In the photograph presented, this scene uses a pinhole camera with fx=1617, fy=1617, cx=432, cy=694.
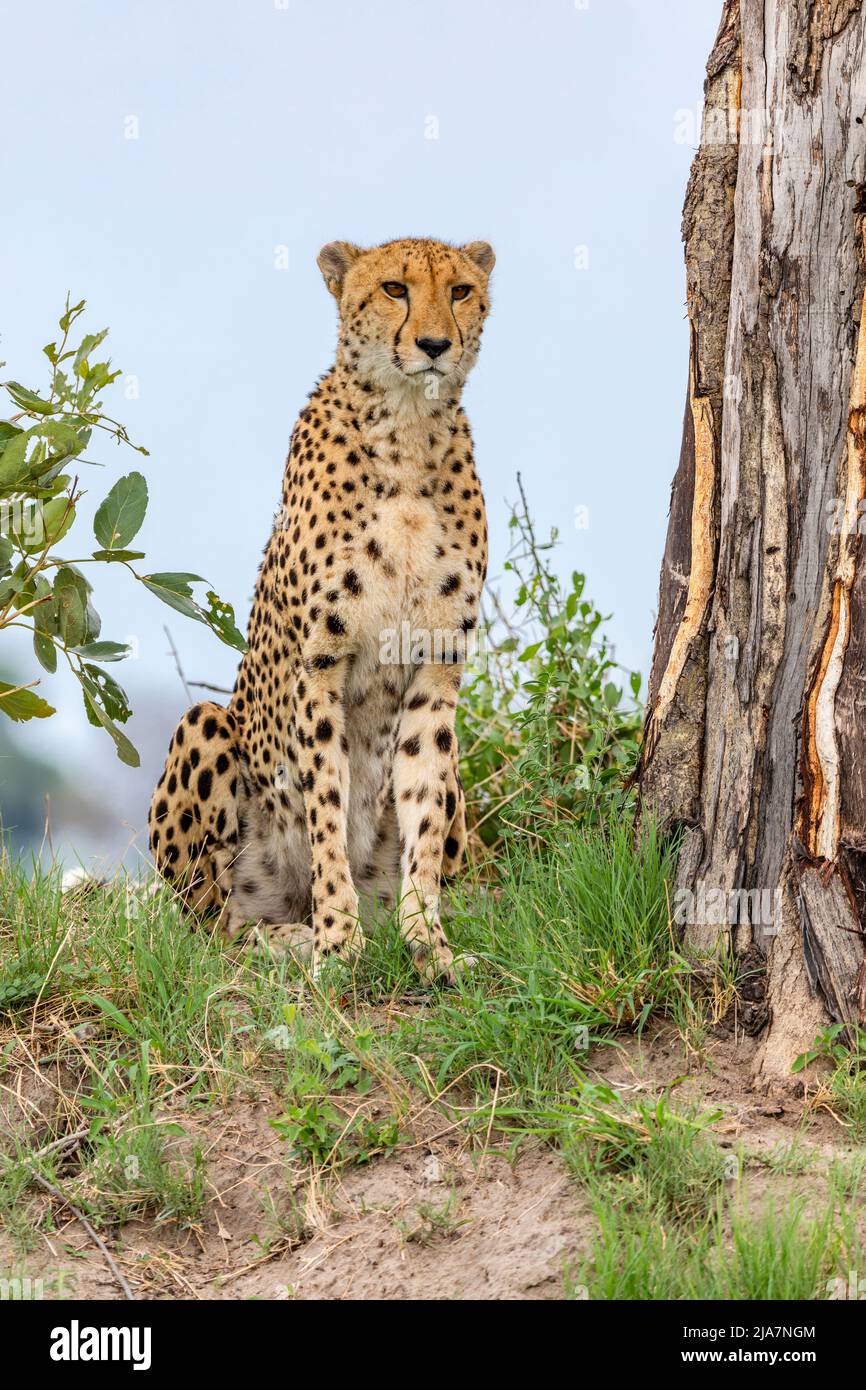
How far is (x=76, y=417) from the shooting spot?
3246 millimetres

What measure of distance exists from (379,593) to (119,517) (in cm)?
100

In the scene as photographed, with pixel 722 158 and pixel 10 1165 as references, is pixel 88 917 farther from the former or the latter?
pixel 722 158

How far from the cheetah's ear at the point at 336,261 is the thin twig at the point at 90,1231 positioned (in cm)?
235

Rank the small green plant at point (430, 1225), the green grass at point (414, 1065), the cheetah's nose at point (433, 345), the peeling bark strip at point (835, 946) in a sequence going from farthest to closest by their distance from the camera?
1. the cheetah's nose at point (433, 345)
2. the peeling bark strip at point (835, 946)
3. the small green plant at point (430, 1225)
4. the green grass at point (414, 1065)

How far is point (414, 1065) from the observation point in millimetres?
3316

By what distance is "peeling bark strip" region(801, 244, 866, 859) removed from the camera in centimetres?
320

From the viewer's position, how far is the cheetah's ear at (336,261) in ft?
13.9

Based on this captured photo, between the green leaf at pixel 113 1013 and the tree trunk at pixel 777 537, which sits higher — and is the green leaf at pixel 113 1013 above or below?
below

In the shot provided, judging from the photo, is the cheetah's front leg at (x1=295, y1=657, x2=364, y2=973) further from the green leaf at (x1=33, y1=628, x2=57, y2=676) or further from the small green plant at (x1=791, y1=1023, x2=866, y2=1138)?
the small green plant at (x1=791, y1=1023, x2=866, y2=1138)

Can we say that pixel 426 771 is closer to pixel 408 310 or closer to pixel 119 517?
pixel 408 310

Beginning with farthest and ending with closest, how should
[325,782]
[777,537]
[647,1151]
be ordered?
[325,782] → [777,537] → [647,1151]

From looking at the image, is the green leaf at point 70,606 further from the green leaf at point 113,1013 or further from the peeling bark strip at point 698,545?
the peeling bark strip at point 698,545

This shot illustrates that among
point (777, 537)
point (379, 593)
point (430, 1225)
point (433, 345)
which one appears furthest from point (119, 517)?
point (430, 1225)

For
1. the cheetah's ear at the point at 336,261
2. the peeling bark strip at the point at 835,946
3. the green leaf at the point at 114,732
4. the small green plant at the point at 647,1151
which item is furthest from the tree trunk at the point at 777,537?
the green leaf at the point at 114,732
